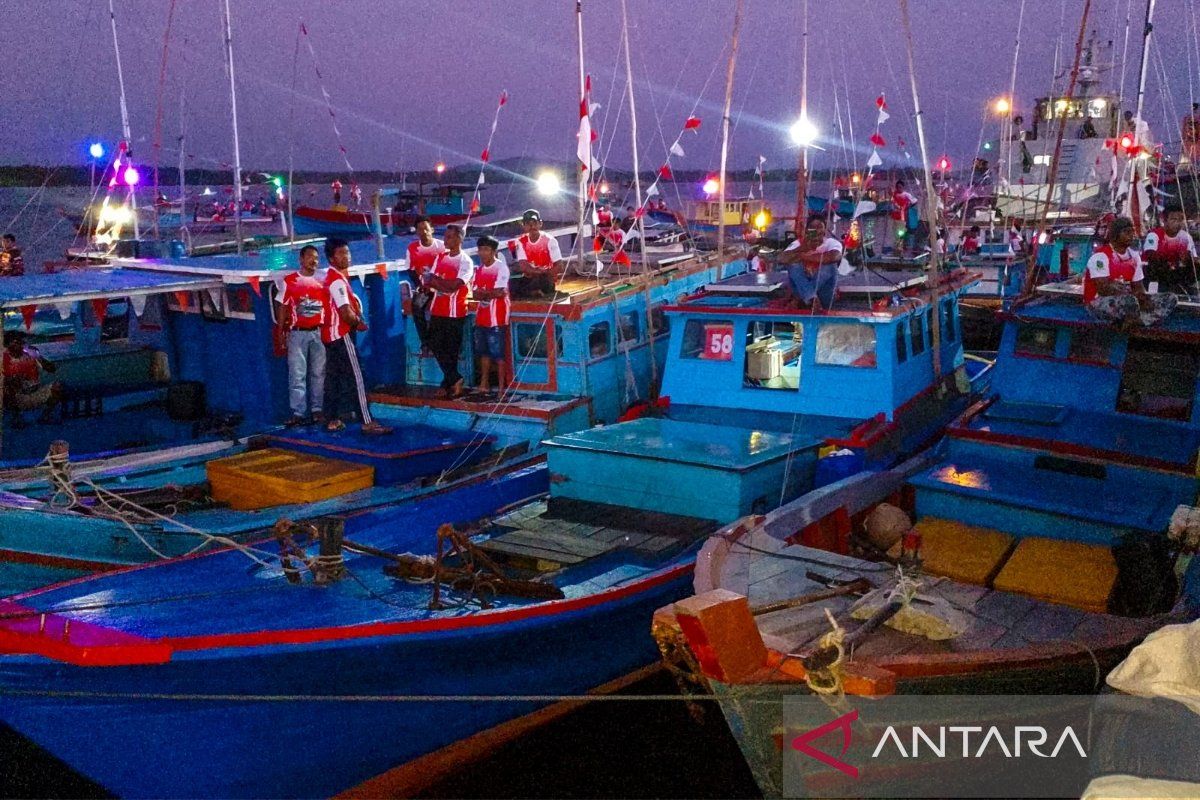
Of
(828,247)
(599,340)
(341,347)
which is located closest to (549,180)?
(599,340)

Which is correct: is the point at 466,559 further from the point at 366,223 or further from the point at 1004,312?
the point at 366,223

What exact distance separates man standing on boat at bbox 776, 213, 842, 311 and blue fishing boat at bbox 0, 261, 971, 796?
0.23m

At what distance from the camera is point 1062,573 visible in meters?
6.44

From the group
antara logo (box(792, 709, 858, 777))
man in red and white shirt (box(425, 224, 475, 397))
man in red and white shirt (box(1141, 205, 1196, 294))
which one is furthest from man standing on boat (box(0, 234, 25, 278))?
man in red and white shirt (box(1141, 205, 1196, 294))

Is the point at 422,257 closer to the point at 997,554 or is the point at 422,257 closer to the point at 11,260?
the point at 997,554

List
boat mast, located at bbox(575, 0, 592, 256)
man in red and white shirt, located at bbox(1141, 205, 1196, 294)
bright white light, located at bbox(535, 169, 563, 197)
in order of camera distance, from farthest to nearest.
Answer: bright white light, located at bbox(535, 169, 563, 197) < man in red and white shirt, located at bbox(1141, 205, 1196, 294) < boat mast, located at bbox(575, 0, 592, 256)

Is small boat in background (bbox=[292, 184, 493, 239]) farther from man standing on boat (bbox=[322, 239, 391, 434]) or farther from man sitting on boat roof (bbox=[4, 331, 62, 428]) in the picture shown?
man standing on boat (bbox=[322, 239, 391, 434])

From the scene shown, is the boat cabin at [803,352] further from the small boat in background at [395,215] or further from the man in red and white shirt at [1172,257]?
the small boat in background at [395,215]

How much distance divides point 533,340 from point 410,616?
16.6 ft

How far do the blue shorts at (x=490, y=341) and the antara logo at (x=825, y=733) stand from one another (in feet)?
21.5

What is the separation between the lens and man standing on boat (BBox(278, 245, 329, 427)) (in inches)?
396

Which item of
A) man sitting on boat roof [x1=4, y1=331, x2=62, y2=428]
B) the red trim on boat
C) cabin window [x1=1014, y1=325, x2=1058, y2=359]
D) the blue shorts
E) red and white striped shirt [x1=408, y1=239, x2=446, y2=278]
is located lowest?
the red trim on boat

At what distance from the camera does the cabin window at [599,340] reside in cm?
1070

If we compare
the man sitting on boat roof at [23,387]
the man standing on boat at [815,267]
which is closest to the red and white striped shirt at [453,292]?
the man standing on boat at [815,267]
